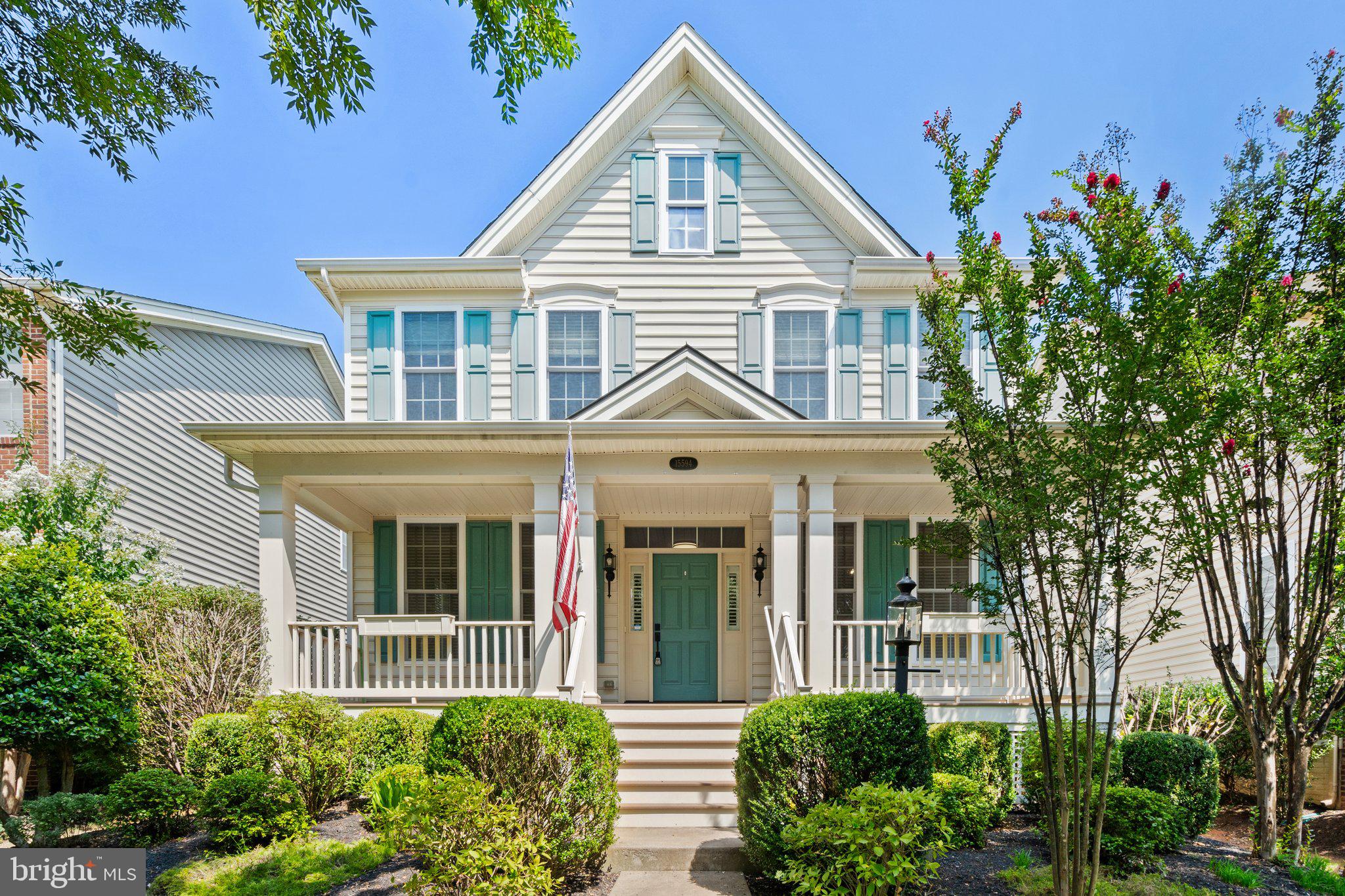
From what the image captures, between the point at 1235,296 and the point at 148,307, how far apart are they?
1328cm

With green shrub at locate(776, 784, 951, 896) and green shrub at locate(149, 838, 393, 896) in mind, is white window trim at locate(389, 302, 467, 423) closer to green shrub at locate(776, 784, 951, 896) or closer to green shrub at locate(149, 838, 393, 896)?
green shrub at locate(149, 838, 393, 896)

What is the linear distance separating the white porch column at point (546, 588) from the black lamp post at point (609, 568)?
6.66 feet

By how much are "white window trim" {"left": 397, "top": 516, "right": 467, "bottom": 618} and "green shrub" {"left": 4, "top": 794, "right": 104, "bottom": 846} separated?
13.1 feet

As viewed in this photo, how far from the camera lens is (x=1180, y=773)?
23.0 feet

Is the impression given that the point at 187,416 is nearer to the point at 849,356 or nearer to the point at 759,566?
the point at 759,566

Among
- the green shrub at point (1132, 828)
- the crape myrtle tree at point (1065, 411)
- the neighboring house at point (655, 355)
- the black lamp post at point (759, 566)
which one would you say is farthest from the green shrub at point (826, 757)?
the black lamp post at point (759, 566)

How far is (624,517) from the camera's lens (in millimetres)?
10883

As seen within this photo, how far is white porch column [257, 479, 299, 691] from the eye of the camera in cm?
831

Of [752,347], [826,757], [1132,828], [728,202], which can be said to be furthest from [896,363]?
[826,757]

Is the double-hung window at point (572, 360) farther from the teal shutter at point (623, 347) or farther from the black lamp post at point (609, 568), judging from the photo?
the black lamp post at point (609, 568)

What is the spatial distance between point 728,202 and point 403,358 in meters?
4.56

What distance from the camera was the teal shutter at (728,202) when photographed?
35.4 feet

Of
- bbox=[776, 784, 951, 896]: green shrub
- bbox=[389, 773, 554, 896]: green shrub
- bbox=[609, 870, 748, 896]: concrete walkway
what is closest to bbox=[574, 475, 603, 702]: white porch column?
bbox=[609, 870, 748, 896]: concrete walkway

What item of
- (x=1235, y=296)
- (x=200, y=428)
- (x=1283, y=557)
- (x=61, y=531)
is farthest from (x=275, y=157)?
(x=1283, y=557)
